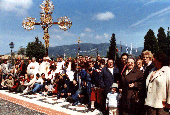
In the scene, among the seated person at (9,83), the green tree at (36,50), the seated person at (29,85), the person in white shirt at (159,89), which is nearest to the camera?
the person in white shirt at (159,89)

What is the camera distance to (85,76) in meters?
6.96

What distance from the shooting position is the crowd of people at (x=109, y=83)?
324 cm

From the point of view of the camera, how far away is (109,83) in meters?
5.61

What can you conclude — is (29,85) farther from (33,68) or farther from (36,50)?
(36,50)

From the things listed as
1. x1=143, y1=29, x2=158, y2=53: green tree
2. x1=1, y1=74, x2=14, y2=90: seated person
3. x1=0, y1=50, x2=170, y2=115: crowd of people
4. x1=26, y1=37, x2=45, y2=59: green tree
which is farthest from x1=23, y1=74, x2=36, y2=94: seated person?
x1=26, y1=37, x2=45, y2=59: green tree

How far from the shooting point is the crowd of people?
324cm

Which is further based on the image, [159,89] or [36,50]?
[36,50]

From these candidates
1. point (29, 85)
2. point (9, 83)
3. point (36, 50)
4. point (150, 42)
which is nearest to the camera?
point (29, 85)

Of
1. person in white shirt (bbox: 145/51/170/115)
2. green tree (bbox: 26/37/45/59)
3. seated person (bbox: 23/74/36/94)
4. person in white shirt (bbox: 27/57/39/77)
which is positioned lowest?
seated person (bbox: 23/74/36/94)

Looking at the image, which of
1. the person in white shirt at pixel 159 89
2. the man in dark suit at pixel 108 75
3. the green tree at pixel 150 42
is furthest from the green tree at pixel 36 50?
the person in white shirt at pixel 159 89

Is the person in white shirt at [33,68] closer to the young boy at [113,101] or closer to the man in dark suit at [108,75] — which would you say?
the man in dark suit at [108,75]

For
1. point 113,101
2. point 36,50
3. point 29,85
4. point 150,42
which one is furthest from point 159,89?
point 36,50

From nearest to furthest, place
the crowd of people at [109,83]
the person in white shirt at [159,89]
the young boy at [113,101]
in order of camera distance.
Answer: the person in white shirt at [159,89]
the crowd of people at [109,83]
the young boy at [113,101]

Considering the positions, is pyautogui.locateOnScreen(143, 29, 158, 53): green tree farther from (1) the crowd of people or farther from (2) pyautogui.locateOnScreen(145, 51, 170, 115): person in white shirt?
(2) pyautogui.locateOnScreen(145, 51, 170, 115): person in white shirt
